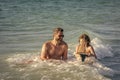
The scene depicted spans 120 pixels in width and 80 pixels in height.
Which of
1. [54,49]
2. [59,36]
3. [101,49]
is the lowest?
[101,49]

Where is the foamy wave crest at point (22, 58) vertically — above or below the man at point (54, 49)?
below

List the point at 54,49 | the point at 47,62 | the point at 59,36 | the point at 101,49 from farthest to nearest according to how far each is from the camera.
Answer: the point at 101,49, the point at 54,49, the point at 47,62, the point at 59,36

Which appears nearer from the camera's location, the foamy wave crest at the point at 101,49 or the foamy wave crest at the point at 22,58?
the foamy wave crest at the point at 22,58

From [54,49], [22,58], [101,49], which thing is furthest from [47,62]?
[101,49]

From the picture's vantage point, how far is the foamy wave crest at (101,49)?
920cm

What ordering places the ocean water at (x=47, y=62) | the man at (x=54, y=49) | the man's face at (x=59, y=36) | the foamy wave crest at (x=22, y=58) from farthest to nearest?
1. the foamy wave crest at (x=22, y=58)
2. the man at (x=54, y=49)
3. the man's face at (x=59, y=36)
4. the ocean water at (x=47, y=62)

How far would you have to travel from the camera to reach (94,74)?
653 centimetres

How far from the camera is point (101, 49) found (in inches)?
386

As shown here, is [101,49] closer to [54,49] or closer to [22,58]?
[54,49]

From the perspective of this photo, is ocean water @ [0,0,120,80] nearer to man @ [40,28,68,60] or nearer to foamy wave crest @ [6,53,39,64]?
foamy wave crest @ [6,53,39,64]

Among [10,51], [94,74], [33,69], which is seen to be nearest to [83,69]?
[94,74]

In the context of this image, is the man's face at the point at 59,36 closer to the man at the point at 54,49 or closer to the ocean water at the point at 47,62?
the man at the point at 54,49

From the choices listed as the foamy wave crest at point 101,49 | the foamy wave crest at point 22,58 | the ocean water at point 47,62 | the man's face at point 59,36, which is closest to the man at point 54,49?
the man's face at point 59,36

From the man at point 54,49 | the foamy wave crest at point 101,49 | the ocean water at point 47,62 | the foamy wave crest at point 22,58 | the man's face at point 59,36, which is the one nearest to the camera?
the ocean water at point 47,62
